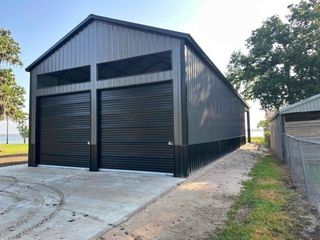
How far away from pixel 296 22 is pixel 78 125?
65.8ft

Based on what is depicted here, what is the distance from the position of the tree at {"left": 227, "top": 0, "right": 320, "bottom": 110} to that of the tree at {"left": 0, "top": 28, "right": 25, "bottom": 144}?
1906 cm

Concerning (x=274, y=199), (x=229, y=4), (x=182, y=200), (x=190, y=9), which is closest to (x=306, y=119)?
(x=229, y=4)

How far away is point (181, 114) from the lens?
8.26 m

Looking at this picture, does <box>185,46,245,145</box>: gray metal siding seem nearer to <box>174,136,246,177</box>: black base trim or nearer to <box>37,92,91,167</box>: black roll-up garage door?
<box>174,136,246,177</box>: black base trim

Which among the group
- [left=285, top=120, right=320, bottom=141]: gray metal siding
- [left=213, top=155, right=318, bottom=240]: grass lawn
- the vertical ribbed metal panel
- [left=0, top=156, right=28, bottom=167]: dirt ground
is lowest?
[left=213, top=155, right=318, bottom=240]: grass lawn

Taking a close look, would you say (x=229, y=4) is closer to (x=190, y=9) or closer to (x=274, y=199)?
(x=190, y=9)

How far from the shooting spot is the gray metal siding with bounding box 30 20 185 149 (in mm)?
8477

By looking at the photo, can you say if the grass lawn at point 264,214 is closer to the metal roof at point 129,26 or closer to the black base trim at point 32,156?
the metal roof at point 129,26

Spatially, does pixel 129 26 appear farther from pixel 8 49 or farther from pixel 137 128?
pixel 8 49

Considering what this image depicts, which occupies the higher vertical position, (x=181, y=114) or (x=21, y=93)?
(x=21, y=93)

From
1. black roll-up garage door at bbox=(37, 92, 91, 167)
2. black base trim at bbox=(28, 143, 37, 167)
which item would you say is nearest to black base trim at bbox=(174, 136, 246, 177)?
black roll-up garage door at bbox=(37, 92, 91, 167)

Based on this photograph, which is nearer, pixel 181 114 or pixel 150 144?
pixel 181 114

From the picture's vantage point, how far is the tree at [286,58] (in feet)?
68.0

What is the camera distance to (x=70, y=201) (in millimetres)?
5648
